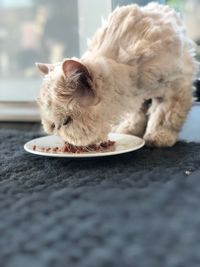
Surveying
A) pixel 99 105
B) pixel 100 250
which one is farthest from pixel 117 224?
pixel 99 105

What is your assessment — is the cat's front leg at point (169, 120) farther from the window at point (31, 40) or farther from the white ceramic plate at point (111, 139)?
the window at point (31, 40)

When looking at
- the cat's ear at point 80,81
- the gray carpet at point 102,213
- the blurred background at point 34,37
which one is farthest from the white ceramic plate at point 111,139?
the blurred background at point 34,37

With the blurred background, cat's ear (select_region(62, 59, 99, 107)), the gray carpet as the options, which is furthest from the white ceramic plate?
the blurred background

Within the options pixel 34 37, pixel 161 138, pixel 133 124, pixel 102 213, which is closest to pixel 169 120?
pixel 161 138

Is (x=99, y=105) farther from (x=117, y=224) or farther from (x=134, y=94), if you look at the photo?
(x=117, y=224)

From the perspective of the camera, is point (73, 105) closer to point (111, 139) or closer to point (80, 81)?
point (80, 81)
